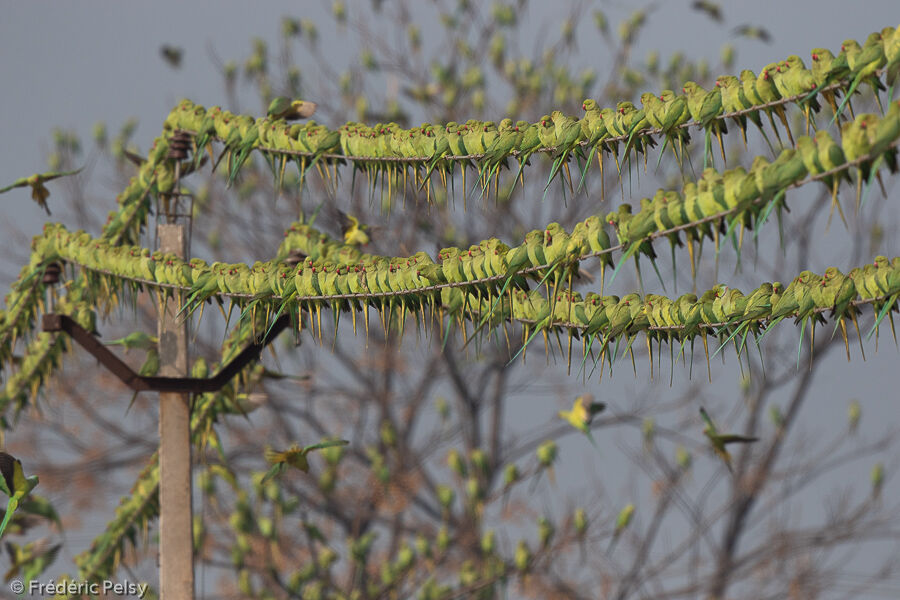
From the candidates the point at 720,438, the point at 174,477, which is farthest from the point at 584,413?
the point at 174,477

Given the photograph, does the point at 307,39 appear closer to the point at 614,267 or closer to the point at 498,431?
the point at 498,431

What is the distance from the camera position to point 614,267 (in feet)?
8.59

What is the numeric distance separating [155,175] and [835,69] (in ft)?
9.80

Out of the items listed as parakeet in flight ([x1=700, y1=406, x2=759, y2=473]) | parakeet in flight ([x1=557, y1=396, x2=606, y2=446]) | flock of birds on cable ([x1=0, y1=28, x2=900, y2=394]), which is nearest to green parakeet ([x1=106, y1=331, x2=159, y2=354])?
flock of birds on cable ([x1=0, y1=28, x2=900, y2=394])

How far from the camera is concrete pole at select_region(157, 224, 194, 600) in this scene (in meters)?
4.09

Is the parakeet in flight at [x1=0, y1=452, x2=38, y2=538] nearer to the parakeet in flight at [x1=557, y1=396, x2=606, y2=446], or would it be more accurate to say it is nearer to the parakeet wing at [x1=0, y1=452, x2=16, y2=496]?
the parakeet wing at [x1=0, y1=452, x2=16, y2=496]

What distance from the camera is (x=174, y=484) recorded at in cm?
416

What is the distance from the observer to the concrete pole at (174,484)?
4094mm

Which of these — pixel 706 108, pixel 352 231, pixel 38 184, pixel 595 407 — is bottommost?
pixel 595 407

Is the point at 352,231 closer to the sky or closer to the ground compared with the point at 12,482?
closer to the sky

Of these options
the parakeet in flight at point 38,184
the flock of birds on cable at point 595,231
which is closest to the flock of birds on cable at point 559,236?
the flock of birds on cable at point 595,231

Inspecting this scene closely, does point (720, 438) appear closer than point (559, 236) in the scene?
No

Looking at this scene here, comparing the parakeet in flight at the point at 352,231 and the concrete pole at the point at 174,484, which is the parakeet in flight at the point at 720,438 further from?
the concrete pole at the point at 174,484

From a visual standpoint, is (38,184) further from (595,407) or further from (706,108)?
(706,108)
